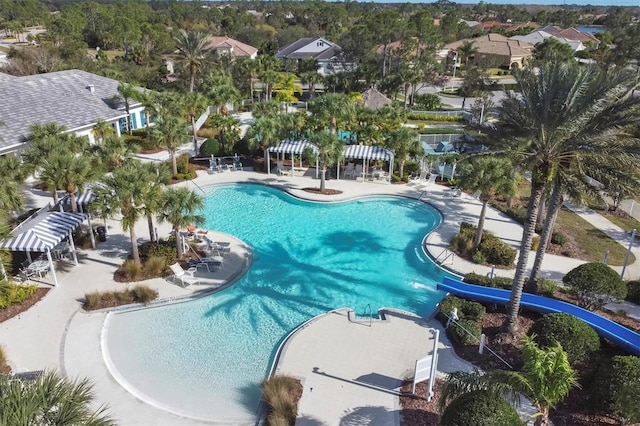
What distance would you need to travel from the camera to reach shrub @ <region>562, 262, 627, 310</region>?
16734mm

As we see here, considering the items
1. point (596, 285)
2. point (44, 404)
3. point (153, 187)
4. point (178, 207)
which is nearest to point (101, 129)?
point (153, 187)

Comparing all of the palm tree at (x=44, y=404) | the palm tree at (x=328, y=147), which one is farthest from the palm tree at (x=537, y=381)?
the palm tree at (x=328, y=147)

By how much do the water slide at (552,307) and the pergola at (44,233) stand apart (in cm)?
1644

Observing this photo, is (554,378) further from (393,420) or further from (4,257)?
(4,257)

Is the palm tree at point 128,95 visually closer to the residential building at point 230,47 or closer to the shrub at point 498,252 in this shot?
the shrub at point 498,252

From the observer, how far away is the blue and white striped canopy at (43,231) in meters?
18.3

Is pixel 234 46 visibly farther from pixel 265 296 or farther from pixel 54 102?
pixel 265 296

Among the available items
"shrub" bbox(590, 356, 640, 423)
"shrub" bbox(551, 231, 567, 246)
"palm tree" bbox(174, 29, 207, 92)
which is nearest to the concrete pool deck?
"shrub" bbox(551, 231, 567, 246)

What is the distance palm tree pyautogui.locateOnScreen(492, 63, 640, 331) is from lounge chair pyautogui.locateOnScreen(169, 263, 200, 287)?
13.5 m

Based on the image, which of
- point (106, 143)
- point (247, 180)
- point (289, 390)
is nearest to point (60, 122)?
point (106, 143)

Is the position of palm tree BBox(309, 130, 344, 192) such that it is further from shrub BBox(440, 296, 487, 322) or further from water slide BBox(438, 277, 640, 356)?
shrub BBox(440, 296, 487, 322)

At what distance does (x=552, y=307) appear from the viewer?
1680 cm

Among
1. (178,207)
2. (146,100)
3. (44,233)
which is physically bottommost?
(44,233)

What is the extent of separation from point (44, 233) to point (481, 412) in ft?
59.8
